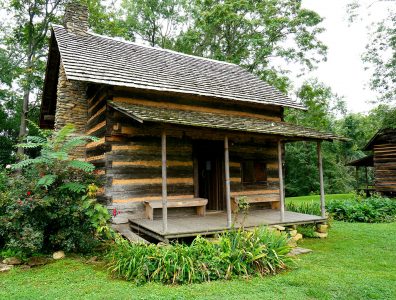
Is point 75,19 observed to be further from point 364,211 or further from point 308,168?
point 308,168

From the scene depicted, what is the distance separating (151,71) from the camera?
10.4 meters

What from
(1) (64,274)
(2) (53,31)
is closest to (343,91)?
(2) (53,31)

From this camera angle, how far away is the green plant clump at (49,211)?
259 inches

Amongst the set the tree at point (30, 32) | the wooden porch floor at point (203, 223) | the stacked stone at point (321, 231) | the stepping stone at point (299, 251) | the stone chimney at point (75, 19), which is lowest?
the stepping stone at point (299, 251)

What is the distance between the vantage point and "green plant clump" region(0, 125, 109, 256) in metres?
6.59

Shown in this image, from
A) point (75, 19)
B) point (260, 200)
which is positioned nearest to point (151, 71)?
point (75, 19)

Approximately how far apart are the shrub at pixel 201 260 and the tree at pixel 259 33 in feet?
61.7

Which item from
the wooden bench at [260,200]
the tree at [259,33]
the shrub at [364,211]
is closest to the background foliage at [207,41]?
the tree at [259,33]

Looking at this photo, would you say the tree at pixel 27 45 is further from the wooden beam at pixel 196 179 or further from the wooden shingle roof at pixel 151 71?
the wooden beam at pixel 196 179

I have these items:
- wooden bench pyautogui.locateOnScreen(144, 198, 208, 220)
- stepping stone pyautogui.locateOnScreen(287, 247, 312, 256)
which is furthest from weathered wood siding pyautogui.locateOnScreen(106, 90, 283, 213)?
stepping stone pyautogui.locateOnScreen(287, 247, 312, 256)

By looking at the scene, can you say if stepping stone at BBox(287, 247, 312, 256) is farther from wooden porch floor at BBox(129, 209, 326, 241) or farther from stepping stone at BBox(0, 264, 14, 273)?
stepping stone at BBox(0, 264, 14, 273)

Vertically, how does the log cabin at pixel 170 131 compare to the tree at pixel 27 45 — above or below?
below

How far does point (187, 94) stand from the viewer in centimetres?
1022

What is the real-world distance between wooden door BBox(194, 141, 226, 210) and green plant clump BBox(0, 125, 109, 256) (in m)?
4.56
